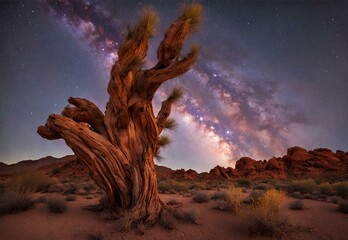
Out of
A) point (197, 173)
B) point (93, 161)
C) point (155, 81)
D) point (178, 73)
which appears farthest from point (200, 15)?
point (197, 173)

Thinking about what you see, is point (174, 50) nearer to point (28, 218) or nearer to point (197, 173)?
point (28, 218)

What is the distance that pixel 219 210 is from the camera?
28.8 feet

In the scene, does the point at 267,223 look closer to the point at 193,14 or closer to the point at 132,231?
the point at 132,231

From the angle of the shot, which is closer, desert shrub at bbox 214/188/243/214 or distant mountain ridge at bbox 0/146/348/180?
desert shrub at bbox 214/188/243/214

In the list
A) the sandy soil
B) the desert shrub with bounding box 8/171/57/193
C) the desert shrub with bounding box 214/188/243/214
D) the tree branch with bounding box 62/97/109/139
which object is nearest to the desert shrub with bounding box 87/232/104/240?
the sandy soil

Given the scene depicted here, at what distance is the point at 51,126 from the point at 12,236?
3.04 meters

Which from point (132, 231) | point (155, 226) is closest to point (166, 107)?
point (155, 226)

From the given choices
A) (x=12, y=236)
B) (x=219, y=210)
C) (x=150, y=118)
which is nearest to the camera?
(x=12, y=236)

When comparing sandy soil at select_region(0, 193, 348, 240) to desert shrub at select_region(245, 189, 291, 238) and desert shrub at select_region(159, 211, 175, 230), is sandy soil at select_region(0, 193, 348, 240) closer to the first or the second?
desert shrub at select_region(159, 211, 175, 230)

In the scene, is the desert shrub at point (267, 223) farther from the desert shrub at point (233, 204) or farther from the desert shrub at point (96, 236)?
the desert shrub at point (96, 236)

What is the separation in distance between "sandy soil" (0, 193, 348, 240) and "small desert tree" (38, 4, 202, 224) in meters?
0.71

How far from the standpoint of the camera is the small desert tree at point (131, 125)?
696cm

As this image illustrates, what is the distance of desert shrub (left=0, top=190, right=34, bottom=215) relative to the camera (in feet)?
24.5

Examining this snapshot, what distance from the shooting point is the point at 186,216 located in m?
7.65
